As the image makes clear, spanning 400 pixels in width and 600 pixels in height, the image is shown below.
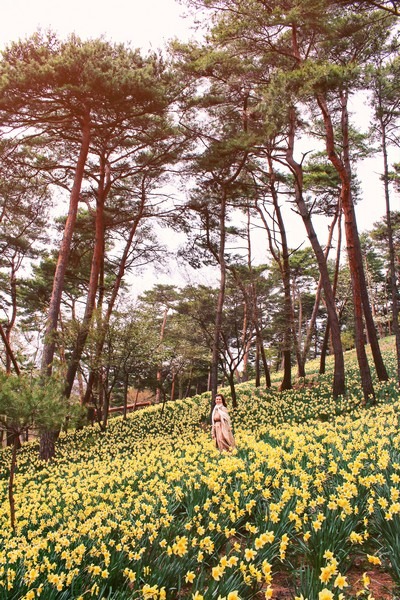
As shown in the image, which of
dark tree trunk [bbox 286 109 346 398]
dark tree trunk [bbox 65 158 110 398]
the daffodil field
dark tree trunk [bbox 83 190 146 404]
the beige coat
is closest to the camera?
the daffodil field

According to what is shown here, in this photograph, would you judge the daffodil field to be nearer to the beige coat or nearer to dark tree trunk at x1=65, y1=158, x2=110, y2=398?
the beige coat

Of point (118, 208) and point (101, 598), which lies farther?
point (118, 208)

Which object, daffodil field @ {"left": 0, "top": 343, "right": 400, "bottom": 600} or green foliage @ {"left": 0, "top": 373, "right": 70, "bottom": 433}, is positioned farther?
green foliage @ {"left": 0, "top": 373, "right": 70, "bottom": 433}

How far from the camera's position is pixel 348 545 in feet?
12.9

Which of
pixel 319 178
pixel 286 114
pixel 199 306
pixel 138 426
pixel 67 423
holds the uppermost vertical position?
pixel 319 178

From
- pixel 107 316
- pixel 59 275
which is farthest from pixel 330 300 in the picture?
pixel 59 275

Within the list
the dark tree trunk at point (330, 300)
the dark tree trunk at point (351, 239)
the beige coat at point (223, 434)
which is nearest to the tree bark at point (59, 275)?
the beige coat at point (223, 434)

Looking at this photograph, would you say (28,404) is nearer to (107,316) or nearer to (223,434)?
(223,434)

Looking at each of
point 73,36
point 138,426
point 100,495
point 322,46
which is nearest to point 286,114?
point 322,46

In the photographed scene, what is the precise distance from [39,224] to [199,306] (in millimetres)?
9428

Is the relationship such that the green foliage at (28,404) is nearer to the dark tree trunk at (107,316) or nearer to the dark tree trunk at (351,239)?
the dark tree trunk at (351,239)

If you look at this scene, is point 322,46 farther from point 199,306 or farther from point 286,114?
point 199,306

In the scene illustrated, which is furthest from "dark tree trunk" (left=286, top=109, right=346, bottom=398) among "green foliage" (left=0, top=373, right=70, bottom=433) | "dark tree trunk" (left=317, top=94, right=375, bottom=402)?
"green foliage" (left=0, top=373, right=70, bottom=433)

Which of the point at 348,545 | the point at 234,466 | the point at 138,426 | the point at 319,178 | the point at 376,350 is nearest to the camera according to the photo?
the point at 348,545
